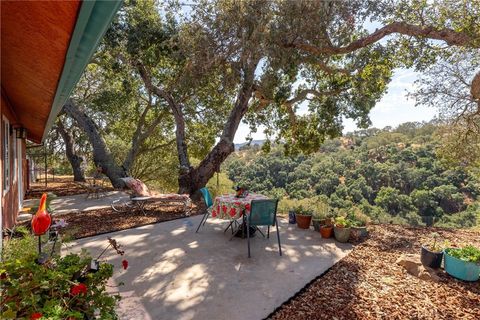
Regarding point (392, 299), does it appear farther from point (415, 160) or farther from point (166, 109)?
point (415, 160)

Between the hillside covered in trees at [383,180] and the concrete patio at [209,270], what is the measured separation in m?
21.0

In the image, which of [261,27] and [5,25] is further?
[261,27]

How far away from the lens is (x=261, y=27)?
5.68m

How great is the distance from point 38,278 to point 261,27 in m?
5.62

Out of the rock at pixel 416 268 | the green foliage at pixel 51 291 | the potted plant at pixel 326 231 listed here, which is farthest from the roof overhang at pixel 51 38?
the potted plant at pixel 326 231

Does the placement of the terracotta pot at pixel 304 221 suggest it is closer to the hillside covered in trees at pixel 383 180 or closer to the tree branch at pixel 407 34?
the tree branch at pixel 407 34

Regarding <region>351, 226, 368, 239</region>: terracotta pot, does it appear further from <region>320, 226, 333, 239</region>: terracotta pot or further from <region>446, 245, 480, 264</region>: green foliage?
<region>446, 245, 480, 264</region>: green foliage

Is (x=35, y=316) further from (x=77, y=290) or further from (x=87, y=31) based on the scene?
(x=87, y=31)

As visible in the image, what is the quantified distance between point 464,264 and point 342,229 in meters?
1.73

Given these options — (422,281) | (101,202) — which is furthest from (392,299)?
(101,202)

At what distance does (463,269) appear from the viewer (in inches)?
139

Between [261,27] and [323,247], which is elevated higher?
[261,27]

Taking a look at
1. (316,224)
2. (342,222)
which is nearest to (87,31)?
(342,222)

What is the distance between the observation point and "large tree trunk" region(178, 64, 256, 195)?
28.7 ft
